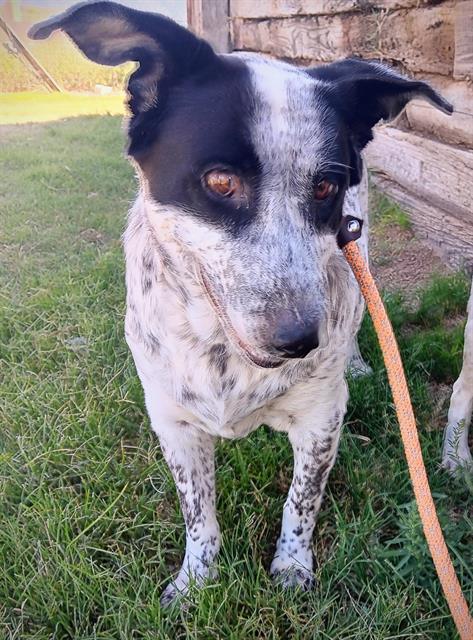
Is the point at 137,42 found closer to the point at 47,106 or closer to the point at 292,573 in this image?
the point at 292,573

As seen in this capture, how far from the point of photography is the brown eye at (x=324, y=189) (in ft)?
4.88

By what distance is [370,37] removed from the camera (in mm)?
4172

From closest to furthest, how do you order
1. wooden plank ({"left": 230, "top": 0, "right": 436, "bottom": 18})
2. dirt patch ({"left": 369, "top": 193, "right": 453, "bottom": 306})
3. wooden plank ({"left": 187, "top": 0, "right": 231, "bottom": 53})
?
dirt patch ({"left": 369, "top": 193, "right": 453, "bottom": 306}) → wooden plank ({"left": 230, "top": 0, "right": 436, "bottom": 18}) → wooden plank ({"left": 187, "top": 0, "right": 231, "bottom": 53})

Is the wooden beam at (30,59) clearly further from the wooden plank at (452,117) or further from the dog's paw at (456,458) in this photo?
the dog's paw at (456,458)

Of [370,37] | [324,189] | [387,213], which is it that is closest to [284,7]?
[370,37]

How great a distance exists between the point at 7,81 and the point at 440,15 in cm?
410

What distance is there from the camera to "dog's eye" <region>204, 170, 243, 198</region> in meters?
1.42

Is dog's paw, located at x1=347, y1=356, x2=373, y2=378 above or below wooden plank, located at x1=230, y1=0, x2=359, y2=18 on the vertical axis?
below

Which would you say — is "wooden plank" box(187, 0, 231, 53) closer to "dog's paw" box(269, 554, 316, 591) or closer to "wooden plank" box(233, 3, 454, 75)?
"wooden plank" box(233, 3, 454, 75)

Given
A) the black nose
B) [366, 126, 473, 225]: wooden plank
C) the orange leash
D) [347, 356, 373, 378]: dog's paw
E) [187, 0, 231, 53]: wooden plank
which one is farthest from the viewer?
[187, 0, 231, 53]: wooden plank

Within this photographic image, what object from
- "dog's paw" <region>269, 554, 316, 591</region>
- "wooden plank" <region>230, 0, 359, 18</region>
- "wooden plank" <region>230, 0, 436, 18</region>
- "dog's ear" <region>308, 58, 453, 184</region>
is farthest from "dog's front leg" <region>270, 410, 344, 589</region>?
"wooden plank" <region>230, 0, 359, 18</region>

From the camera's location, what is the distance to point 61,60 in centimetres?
537

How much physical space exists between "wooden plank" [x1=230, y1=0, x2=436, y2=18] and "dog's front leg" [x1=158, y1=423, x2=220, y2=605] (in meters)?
2.87

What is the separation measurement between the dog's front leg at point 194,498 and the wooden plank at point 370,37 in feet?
8.61
